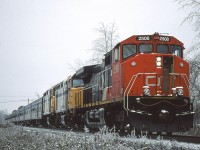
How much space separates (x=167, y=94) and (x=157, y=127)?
1.30 metres

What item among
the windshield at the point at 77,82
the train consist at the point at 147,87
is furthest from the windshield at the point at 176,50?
the windshield at the point at 77,82

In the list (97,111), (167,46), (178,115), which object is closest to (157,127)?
(178,115)

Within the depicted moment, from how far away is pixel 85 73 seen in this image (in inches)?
784

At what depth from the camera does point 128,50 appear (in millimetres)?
13070

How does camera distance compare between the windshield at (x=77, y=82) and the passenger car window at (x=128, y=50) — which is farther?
the windshield at (x=77, y=82)

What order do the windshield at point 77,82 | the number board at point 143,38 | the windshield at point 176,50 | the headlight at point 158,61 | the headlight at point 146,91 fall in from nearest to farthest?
the headlight at point 146,91
the headlight at point 158,61
the number board at point 143,38
the windshield at point 176,50
the windshield at point 77,82

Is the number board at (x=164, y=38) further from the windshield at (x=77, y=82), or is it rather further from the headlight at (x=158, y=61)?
the windshield at (x=77, y=82)

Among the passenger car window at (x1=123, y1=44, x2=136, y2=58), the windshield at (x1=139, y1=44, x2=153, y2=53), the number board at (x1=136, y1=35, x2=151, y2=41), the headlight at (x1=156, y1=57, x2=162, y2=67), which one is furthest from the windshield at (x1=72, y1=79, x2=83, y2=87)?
the headlight at (x1=156, y1=57, x2=162, y2=67)

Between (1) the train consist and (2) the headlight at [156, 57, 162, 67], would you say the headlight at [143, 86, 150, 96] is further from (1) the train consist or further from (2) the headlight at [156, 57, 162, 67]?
(2) the headlight at [156, 57, 162, 67]

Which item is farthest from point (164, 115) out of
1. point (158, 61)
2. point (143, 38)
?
point (143, 38)

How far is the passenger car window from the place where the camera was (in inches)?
513

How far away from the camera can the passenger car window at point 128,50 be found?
1302cm

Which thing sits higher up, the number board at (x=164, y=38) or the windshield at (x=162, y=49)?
the number board at (x=164, y=38)

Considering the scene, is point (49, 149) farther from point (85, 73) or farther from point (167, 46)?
point (85, 73)
